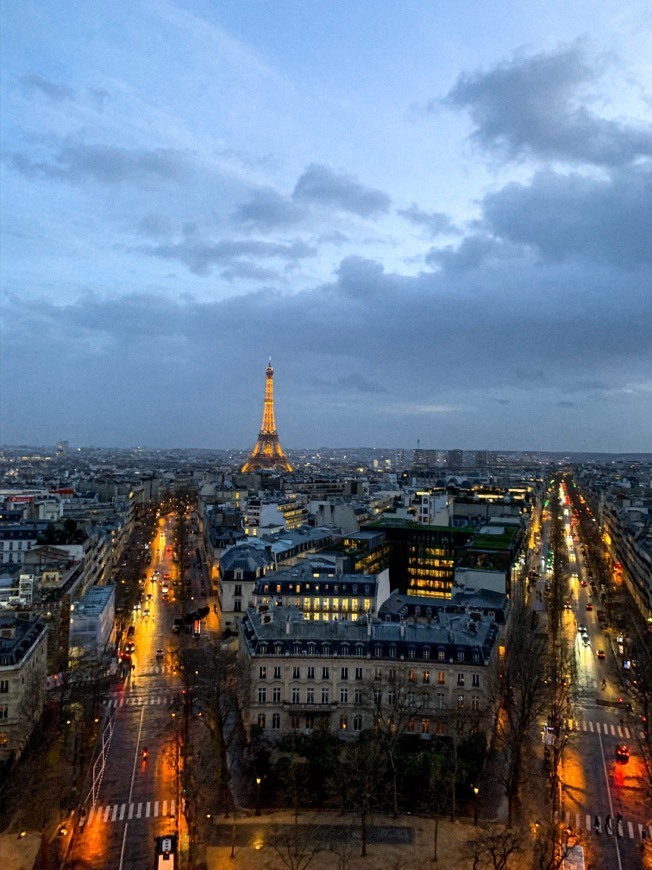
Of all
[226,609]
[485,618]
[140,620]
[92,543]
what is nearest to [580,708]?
[485,618]

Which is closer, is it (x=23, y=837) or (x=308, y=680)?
(x=23, y=837)

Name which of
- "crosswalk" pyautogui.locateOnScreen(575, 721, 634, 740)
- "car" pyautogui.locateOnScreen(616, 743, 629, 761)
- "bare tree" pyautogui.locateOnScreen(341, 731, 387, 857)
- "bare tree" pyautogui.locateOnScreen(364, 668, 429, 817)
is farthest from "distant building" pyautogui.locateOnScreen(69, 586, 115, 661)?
"car" pyautogui.locateOnScreen(616, 743, 629, 761)

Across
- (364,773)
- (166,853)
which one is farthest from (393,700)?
(166,853)

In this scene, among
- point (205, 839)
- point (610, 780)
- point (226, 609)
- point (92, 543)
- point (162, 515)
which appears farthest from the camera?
point (162, 515)

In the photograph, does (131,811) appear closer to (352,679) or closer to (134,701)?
(134,701)

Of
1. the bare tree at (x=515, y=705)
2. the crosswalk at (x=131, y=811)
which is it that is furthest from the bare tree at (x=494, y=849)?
the crosswalk at (x=131, y=811)

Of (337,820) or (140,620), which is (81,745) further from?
(140,620)

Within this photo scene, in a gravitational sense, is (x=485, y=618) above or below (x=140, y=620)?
above

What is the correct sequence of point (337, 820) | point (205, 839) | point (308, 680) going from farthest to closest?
point (308, 680), point (337, 820), point (205, 839)
